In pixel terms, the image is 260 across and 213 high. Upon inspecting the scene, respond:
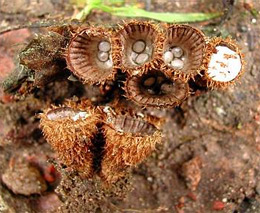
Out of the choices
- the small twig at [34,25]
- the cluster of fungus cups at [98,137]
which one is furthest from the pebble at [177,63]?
the small twig at [34,25]

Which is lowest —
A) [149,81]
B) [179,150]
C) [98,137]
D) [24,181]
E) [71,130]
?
[24,181]

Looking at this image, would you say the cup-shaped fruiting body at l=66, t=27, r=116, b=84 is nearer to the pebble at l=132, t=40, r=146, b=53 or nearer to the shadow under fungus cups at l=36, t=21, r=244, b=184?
the shadow under fungus cups at l=36, t=21, r=244, b=184

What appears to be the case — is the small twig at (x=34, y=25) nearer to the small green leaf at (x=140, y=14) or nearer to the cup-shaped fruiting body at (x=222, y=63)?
the small green leaf at (x=140, y=14)

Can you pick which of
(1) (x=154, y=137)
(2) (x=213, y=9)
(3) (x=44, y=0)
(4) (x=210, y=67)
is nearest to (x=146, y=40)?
(4) (x=210, y=67)

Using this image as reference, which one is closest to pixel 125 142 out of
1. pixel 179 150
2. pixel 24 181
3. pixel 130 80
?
pixel 130 80

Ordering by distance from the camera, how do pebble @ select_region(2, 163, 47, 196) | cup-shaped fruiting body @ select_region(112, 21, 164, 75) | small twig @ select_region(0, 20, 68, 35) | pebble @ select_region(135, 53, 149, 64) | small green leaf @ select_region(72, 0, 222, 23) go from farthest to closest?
small green leaf @ select_region(72, 0, 222, 23) → pebble @ select_region(2, 163, 47, 196) → small twig @ select_region(0, 20, 68, 35) → pebble @ select_region(135, 53, 149, 64) → cup-shaped fruiting body @ select_region(112, 21, 164, 75)

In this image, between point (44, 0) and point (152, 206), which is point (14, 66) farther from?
point (152, 206)

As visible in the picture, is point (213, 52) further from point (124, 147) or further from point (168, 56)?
point (124, 147)

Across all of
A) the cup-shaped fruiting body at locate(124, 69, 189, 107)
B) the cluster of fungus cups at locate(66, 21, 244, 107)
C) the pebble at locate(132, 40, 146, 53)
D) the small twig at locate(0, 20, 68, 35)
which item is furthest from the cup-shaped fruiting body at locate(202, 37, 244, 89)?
the small twig at locate(0, 20, 68, 35)
